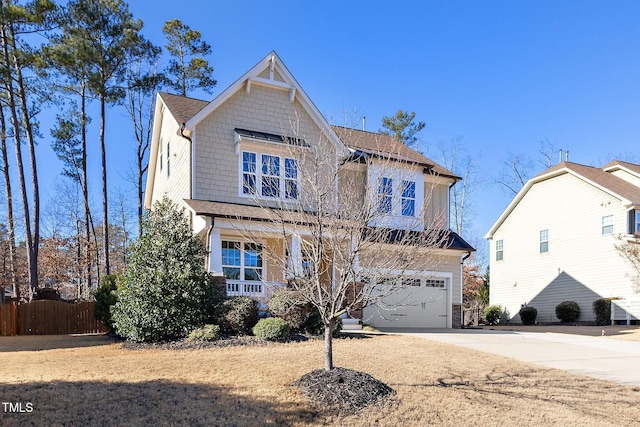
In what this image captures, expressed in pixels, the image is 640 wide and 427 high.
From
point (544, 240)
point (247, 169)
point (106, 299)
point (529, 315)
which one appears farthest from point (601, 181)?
point (106, 299)

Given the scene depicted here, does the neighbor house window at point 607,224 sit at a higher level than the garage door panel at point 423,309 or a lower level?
higher

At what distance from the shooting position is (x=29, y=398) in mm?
6352

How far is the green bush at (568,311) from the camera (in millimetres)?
23547

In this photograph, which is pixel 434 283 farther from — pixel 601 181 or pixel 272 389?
pixel 272 389

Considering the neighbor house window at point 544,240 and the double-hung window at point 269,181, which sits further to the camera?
the neighbor house window at point 544,240

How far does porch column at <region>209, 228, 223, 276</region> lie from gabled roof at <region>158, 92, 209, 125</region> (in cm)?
467

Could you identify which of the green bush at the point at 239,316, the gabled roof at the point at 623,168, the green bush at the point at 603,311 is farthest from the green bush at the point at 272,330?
the gabled roof at the point at 623,168

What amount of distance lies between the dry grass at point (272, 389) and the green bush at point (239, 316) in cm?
151

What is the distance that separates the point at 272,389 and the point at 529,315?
22.0 meters

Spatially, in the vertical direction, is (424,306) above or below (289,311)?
below

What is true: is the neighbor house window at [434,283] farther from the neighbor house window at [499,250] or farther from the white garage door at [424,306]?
the neighbor house window at [499,250]

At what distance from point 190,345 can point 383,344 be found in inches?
184

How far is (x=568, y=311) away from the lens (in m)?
23.6

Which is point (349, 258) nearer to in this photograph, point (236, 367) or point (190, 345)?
point (236, 367)
